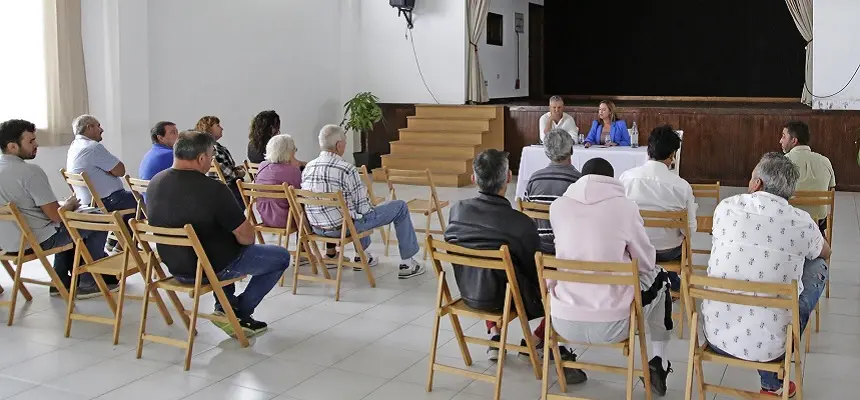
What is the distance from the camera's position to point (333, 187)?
5617mm

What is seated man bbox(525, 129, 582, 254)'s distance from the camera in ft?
16.2

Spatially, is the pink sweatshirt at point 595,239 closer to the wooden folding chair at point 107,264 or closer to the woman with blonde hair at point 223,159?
the wooden folding chair at point 107,264

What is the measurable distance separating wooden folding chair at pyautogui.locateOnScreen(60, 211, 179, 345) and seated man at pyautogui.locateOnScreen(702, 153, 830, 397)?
110 inches

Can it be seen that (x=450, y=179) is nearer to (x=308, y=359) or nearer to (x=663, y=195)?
(x=663, y=195)

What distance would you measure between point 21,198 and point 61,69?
3861 mm

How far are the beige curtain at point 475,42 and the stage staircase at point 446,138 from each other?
0.35 meters

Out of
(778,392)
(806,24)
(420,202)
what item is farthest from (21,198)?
(806,24)

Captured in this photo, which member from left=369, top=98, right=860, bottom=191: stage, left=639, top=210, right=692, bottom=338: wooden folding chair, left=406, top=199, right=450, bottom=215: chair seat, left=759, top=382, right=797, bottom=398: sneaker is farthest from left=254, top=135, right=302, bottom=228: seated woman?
left=369, top=98, right=860, bottom=191: stage

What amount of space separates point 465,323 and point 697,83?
10808mm

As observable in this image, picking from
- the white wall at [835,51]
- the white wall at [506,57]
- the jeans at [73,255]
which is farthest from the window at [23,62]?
the white wall at [835,51]

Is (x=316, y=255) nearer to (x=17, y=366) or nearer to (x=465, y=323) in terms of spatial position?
(x=465, y=323)

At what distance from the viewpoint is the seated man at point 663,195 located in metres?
4.61

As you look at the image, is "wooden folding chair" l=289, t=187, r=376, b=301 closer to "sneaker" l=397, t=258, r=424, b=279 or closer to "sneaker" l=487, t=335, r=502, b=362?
"sneaker" l=397, t=258, r=424, b=279

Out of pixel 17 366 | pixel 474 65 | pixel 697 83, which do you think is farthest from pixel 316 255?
pixel 697 83
